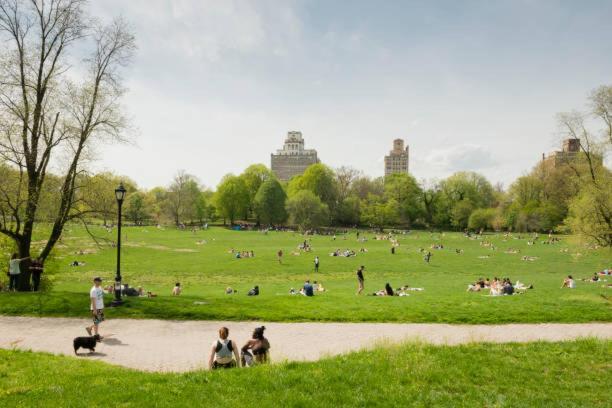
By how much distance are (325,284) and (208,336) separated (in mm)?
18323

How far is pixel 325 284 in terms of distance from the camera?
30234 millimetres

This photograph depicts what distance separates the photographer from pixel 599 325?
13.6 metres

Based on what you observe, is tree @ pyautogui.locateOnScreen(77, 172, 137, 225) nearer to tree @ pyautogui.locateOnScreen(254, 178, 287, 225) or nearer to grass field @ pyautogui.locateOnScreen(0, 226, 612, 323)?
grass field @ pyautogui.locateOnScreen(0, 226, 612, 323)

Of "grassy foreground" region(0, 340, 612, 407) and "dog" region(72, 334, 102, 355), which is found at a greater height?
"grassy foreground" region(0, 340, 612, 407)

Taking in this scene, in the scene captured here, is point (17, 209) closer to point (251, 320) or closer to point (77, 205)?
point (77, 205)

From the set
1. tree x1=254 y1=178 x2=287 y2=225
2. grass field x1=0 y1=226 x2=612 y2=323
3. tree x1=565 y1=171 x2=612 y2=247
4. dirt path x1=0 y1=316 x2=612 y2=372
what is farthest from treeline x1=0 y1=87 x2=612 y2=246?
dirt path x1=0 y1=316 x2=612 y2=372

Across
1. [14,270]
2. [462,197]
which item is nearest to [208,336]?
[14,270]

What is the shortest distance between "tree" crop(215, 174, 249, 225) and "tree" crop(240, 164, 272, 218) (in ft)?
6.94

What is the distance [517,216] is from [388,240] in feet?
132

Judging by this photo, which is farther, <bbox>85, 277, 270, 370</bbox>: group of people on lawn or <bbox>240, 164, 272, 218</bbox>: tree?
<bbox>240, 164, 272, 218</bbox>: tree

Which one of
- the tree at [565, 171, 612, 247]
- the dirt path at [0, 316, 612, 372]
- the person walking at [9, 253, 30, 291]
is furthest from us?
the tree at [565, 171, 612, 247]

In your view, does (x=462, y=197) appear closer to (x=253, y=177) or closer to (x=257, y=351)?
(x=253, y=177)

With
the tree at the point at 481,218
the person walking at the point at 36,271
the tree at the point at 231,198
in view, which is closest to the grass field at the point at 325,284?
the person walking at the point at 36,271

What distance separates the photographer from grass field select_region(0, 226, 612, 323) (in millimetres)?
14914
